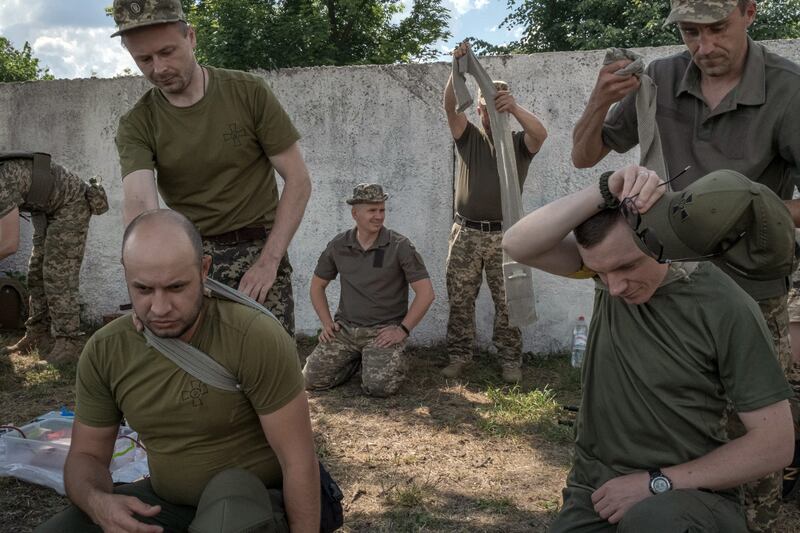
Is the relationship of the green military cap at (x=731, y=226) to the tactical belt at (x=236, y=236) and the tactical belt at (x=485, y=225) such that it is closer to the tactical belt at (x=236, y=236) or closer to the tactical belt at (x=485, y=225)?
the tactical belt at (x=236, y=236)

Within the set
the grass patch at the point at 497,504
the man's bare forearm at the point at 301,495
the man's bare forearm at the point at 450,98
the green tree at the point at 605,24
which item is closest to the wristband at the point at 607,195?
the man's bare forearm at the point at 301,495

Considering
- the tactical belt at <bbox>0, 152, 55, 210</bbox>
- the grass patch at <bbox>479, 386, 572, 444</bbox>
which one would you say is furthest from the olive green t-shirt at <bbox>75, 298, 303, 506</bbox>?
the tactical belt at <bbox>0, 152, 55, 210</bbox>

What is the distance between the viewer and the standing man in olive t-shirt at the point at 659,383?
2.08m

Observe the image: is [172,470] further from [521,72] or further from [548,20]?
[548,20]

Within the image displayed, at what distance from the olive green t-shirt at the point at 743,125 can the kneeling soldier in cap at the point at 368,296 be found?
9.93ft

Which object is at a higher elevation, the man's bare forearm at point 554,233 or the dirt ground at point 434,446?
the man's bare forearm at point 554,233

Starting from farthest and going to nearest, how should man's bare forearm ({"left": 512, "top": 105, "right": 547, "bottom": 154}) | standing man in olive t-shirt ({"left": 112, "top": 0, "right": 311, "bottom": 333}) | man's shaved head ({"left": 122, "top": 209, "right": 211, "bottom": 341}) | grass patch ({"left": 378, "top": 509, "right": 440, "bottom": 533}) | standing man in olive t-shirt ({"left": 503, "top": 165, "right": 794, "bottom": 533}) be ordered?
man's bare forearm ({"left": 512, "top": 105, "right": 547, "bottom": 154}) < grass patch ({"left": 378, "top": 509, "right": 440, "bottom": 533}) < standing man in olive t-shirt ({"left": 112, "top": 0, "right": 311, "bottom": 333}) < man's shaved head ({"left": 122, "top": 209, "right": 211, "bottom": 341}) < standing man in olive t-shirt ({"left": 503, "top": 165, "right": 794, "bottom": 533})

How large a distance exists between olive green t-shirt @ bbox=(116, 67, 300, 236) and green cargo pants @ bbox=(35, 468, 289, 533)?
3.83 feet

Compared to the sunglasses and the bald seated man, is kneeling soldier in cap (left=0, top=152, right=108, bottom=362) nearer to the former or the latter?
the bald seated man

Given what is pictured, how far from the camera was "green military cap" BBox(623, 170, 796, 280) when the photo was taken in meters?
1.74

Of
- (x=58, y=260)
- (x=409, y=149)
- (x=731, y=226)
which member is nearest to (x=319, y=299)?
(x=409, y=149)

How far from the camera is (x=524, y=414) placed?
4855 millimetres

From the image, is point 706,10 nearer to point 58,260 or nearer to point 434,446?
point 434,446

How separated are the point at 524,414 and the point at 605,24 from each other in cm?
1778
